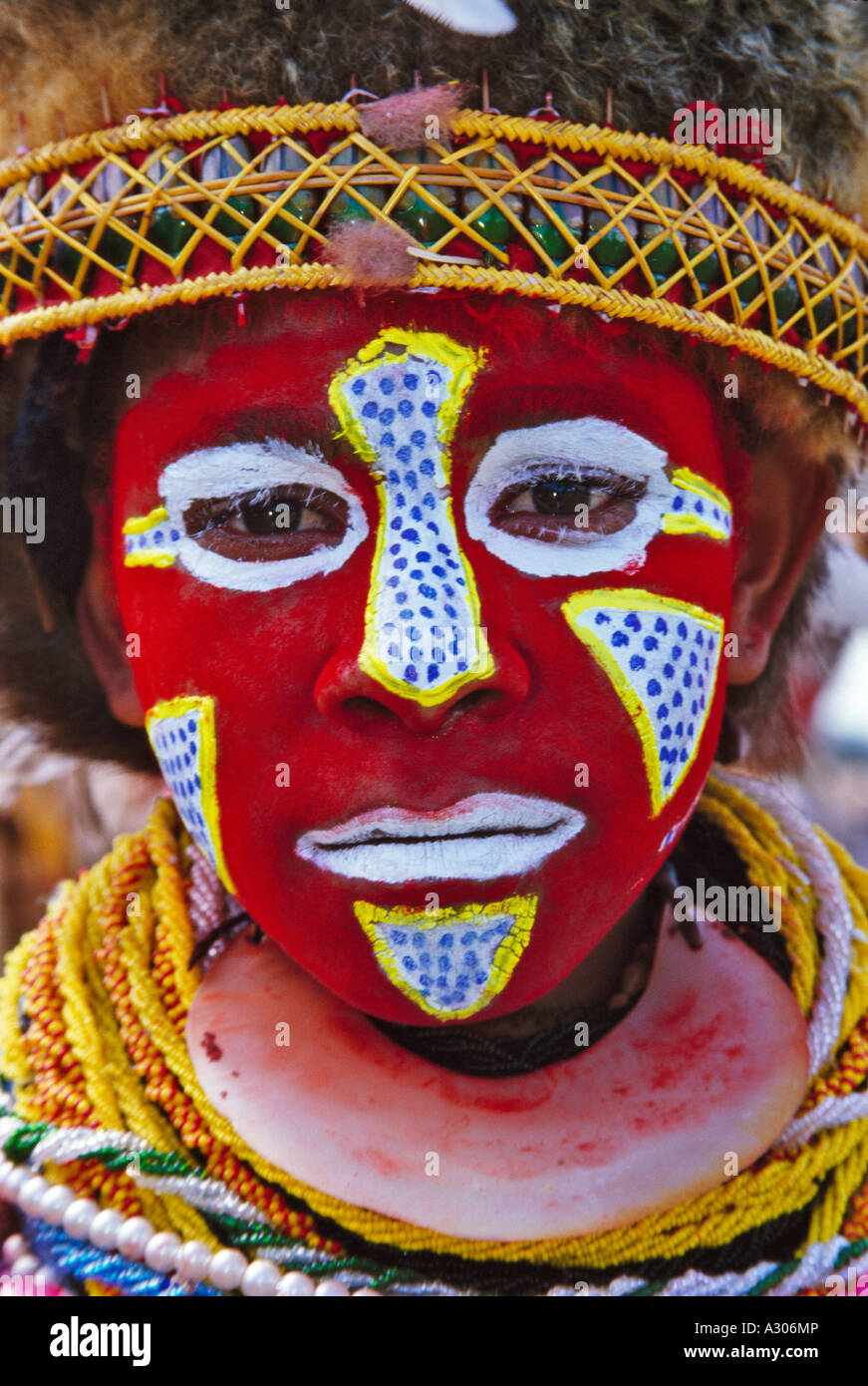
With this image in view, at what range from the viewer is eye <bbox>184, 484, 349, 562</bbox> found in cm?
189

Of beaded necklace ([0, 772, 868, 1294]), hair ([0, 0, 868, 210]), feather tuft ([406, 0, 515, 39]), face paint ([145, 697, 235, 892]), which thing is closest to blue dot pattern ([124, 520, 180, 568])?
face paint ([145, 697, 235, 892])

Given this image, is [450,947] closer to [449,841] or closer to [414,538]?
[449,841]

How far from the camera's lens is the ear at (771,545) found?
231 centimetres

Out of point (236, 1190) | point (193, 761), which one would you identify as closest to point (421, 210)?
point (193, 761)

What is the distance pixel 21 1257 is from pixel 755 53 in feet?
7.73

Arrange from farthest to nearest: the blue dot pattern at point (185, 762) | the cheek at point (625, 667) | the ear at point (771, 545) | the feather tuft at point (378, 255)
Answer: the ear at point (771, 545), the blue dot pattern at point (185, 762), the cheek at point (625, 667), the feather tuft at point (378, 255)

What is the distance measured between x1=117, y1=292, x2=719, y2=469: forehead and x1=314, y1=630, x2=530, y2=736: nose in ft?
1.16

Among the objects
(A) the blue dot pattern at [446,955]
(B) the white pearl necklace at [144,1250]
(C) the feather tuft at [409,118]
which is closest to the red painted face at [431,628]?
(A) the blue dot pattern at [446,955]

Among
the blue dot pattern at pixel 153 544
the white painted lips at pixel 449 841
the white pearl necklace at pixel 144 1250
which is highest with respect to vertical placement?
the blue dot pattern at pixel 153 544

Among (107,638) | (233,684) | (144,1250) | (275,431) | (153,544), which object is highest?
(275,431)

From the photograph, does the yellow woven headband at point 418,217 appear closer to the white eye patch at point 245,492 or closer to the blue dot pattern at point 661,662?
the white eye patch at point 245,492

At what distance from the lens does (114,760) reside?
8.98 ft

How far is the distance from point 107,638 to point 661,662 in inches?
44.4

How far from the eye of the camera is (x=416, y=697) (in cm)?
177
